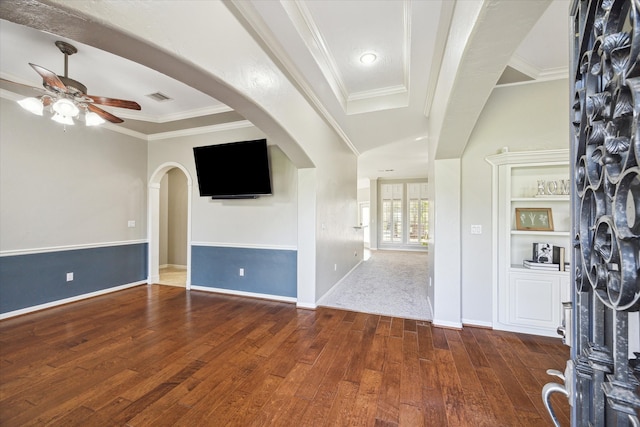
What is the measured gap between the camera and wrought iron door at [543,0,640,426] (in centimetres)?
41

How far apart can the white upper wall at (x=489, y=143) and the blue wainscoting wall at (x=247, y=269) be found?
243 centimetres

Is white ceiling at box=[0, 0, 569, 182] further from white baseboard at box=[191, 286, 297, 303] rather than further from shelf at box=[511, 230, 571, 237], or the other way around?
white baseboard at box=[191, 286, 297, 303]

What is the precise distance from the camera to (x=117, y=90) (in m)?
3.36

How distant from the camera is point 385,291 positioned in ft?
15.1

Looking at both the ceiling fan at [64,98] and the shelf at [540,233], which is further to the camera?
the shelf at [540,233]

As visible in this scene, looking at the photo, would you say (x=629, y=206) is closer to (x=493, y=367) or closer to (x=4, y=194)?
(x=493, y=367)

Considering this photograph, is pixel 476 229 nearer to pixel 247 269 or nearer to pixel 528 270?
pixel 528 270

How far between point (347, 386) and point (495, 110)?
3366mm

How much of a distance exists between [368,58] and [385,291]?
3.63m

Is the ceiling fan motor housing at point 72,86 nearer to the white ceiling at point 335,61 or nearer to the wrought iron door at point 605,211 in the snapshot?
the white ceiling at point 335,61

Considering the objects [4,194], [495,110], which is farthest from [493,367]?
[4,194]

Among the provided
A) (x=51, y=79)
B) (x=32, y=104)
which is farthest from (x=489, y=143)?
(x=32, y=104)

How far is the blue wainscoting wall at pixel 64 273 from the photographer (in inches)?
130

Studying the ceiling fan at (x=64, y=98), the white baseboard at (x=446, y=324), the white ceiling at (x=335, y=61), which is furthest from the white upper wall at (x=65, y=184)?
the white baseboard at (x=446, y=324)
